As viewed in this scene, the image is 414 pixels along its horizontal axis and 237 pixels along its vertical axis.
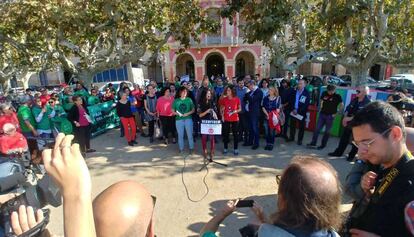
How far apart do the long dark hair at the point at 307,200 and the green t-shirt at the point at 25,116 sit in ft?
20.9

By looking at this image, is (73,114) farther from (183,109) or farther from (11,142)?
(183,109)

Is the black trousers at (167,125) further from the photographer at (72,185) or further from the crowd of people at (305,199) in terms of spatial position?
the photographer at (72,185)

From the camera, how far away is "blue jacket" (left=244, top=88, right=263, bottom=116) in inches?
257

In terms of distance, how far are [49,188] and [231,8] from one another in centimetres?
811

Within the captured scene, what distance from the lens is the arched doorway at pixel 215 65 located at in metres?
31.5

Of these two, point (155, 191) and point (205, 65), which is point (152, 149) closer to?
point (155, 191)

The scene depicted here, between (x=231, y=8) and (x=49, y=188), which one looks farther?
(x=231, y=8)

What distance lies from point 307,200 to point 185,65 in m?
31.6

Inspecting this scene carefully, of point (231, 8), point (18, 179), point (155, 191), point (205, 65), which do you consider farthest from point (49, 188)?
point (205, 65)

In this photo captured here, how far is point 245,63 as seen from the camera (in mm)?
31453

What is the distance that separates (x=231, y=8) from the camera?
836 centimetres

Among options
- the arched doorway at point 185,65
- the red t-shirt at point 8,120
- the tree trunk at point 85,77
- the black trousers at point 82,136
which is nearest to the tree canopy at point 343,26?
the black trousers at point 82,136

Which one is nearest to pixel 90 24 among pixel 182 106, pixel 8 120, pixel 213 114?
pixel 8 120

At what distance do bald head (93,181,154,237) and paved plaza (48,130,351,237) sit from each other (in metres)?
2.39
